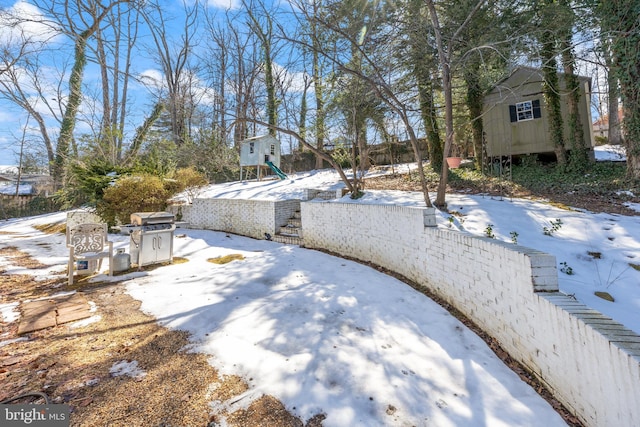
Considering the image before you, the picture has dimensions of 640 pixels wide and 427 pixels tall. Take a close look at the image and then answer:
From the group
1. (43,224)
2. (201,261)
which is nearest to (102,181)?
(201,261)

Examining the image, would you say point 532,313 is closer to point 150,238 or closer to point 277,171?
point 150,238

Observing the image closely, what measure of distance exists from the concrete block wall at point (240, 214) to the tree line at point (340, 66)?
1811mm

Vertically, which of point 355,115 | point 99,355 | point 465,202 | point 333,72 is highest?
point 333,72

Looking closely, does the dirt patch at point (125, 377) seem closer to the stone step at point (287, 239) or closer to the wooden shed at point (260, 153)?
the stone step at point (287, 239)

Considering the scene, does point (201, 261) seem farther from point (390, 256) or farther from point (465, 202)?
point (465, 202)

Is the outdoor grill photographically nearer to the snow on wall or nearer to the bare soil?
the bare soil

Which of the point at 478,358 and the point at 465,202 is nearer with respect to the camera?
the point at 478,358

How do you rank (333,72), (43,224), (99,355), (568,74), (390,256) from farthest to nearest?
(43,224)
(568,74)
(333,72)
(390,256)
(99,355)

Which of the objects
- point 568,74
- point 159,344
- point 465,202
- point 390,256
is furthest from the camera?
point 568,74

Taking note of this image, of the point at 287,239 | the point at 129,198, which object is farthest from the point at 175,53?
the point at 287,239

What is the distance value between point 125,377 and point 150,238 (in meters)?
3.68

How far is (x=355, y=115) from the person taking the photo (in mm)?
8117

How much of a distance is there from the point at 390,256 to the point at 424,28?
16.2ft

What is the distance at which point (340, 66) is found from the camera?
609cm
